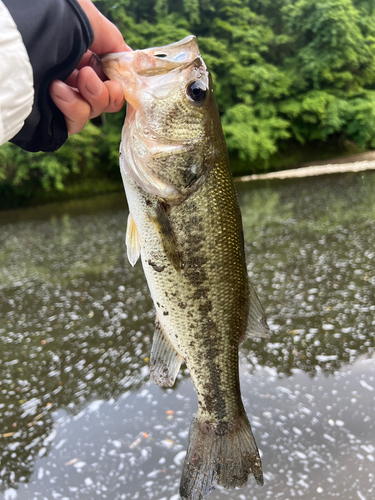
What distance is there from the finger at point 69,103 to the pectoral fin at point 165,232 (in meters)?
0.55

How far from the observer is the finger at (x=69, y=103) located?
1483mm

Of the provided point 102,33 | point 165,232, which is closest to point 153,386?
point 165,232

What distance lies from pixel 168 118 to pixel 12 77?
0.59 meters

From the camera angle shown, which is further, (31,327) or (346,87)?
(346,87)

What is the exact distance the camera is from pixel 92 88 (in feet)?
4.77

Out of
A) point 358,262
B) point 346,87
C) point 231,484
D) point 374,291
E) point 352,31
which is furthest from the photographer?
point 346,87

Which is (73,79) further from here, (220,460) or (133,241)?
(220,460)

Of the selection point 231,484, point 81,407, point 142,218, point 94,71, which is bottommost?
point 81,407

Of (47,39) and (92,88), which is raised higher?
(47,39)

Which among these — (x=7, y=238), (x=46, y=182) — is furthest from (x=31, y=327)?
(x=46, y=182)

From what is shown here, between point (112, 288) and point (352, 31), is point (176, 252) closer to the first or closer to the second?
point (112, 288)

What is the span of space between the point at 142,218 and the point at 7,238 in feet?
33.1

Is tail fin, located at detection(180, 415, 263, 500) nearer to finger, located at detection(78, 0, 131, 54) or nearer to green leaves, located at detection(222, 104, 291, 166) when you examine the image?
finger, located at detection(78, 0, 131, 54)

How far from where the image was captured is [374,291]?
4.67 metres
